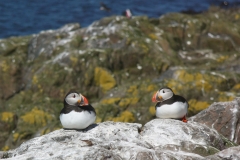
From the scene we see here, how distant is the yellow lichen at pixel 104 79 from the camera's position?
15.2 m

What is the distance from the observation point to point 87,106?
878 cm

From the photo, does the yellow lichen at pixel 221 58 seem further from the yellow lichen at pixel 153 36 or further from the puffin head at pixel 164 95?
the puffin head at pixel 164 95

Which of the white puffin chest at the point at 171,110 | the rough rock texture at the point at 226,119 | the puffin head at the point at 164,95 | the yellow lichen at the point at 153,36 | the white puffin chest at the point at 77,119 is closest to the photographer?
the white puffin chest at the point at 77,119

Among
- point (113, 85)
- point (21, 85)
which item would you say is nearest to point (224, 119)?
point (113, 85)

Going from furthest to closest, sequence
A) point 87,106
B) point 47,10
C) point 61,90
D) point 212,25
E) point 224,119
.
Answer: point 47,10, point 212,25, point 61,90, point 224,119, point 87,106

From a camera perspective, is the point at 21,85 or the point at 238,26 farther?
the point at 238,26

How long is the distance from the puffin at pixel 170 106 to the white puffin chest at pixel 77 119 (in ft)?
4.34

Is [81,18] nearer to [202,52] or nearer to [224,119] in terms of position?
[202,52]

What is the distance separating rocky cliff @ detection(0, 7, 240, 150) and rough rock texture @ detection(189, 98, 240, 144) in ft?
9.04

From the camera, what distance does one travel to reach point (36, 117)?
1395cm

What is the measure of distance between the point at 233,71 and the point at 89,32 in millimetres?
5468

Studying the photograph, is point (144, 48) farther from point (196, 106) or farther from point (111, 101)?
point (196, 106)

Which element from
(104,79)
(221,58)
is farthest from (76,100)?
(221,58)

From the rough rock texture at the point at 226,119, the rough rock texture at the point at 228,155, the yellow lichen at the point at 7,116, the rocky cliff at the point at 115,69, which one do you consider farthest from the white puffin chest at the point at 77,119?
the yellow lichen at the point at 7,116
